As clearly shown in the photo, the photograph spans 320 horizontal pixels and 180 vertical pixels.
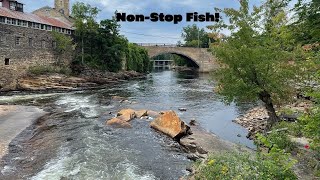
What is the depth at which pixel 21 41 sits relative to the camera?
47875 mm

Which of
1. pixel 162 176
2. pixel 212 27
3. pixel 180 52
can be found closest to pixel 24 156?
pixel 162 176

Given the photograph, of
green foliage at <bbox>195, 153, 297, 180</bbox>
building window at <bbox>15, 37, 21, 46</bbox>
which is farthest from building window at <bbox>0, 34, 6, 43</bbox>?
green foliage at <bbox>195, 153, 297, 180</bbox>

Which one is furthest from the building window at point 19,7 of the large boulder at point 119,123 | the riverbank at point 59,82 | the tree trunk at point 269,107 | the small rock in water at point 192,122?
the tree trunk at point 269,107

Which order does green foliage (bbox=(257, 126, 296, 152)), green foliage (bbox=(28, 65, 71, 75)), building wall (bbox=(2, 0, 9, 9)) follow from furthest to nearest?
building wall (bbox=(2, 0, 9, 9)) < green foliage (bbox=(28, 65, 71, 75)) < green foliage (bbox=(257, 126, 296, 152))

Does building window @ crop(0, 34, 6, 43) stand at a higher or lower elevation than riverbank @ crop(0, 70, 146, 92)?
higher

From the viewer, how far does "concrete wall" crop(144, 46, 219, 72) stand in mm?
95812

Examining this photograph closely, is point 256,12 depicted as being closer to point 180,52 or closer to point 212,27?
point 212,27

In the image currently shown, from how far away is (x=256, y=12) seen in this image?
19547mm

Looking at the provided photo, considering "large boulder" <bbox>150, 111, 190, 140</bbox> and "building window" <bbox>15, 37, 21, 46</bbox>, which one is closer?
"large boulder" <bbox>150, 111, 190, 140</bbox>

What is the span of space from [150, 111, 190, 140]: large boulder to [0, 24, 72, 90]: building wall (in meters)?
30.5

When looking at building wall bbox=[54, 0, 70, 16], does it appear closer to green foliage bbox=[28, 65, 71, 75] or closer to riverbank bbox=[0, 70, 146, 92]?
riverbank bbox=[0, 70, 146, 92]

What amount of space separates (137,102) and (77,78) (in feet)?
70.7

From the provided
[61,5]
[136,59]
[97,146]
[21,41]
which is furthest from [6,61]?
[136,59]

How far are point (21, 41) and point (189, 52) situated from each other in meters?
59.7
